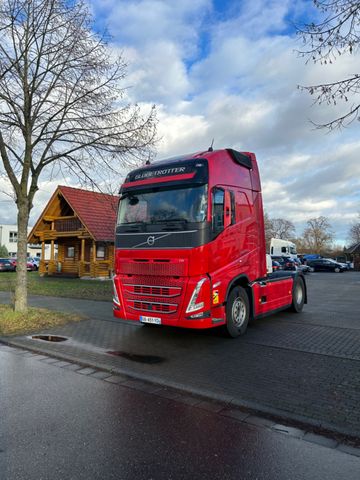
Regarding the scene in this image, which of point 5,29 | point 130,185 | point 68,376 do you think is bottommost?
point 68,376

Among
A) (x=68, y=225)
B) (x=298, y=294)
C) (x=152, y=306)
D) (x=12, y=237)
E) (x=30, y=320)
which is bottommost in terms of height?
(x=30, y=320)

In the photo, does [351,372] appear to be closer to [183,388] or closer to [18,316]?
[183,388]

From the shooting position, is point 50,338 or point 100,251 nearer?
point 50,338

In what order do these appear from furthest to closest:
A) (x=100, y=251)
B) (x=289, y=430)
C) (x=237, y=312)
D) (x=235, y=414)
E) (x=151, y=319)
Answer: (x=100, y=251)
(x=237, y=312)
(x=151, y=319)
(x=235, y=414)
(x=289, y=430)

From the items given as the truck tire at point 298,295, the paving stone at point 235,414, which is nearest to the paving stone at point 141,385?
the paving stone at point 235,414

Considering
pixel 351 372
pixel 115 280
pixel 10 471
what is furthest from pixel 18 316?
pixel 351 372

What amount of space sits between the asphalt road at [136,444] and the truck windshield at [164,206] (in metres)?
3.26

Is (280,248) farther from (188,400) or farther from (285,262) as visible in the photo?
(188,400)

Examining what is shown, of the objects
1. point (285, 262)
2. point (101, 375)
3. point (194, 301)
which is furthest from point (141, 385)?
point (285, 262)

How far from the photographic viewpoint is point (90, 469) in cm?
302

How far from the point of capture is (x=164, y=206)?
7184 millimetres

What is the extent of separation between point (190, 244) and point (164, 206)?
3.31 ft

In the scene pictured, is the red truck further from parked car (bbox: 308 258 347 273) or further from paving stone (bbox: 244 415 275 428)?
parked car (bbox: 308 258 347 273)

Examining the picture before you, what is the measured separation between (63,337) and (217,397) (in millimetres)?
4468
